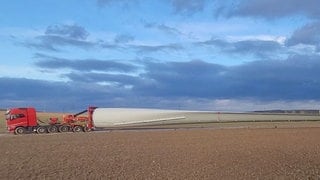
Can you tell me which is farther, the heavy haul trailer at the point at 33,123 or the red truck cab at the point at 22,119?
the red truck cab at the point at 22,119

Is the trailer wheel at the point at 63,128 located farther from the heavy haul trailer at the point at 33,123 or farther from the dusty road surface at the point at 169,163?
the dusty road surface at the point at 169,163

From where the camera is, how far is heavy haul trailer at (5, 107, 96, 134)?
209 feet

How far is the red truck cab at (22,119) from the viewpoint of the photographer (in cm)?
6419

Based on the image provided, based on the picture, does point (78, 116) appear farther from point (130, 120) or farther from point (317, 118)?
point (317, 118)

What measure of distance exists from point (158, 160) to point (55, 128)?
39540 millimetres

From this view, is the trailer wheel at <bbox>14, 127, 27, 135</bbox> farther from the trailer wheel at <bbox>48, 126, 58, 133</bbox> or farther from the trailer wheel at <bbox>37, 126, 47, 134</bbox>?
the trailer wheel at <bbox>48, 126, 58, 133</bbox>

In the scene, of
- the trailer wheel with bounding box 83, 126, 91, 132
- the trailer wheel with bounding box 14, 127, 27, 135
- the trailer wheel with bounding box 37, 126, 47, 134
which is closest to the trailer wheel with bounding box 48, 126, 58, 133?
the trailer wheel with bounding box 37, 126, 47, 134

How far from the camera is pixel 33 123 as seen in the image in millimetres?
65000

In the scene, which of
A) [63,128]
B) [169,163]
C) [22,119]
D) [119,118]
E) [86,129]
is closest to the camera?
[169,163]

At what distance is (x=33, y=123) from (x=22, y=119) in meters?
1.32

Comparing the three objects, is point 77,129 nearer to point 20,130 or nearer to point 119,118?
point 20,130

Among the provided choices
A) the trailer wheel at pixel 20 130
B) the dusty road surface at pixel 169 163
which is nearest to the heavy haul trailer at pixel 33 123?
the trailer wheel at pixel 20 130

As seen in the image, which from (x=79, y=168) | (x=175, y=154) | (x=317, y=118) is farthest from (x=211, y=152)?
(x=317, y=118)

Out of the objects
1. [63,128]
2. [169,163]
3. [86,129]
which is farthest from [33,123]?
[169,163]
